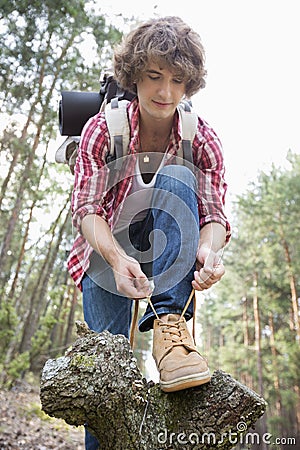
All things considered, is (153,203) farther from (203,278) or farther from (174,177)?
(203,278)

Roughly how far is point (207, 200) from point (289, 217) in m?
15.2

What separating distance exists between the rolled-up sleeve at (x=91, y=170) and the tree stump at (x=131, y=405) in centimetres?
55

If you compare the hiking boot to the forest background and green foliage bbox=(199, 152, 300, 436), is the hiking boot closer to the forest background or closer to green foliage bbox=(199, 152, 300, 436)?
the forest background

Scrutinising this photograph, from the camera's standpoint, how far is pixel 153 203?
1704 millimetres

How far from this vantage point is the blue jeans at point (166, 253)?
1.49 meters

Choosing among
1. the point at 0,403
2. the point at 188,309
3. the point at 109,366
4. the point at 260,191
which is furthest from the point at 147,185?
the point at 260,191

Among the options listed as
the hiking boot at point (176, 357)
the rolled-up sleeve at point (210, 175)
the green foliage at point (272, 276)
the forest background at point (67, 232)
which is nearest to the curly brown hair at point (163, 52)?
the rolled-up sleeve at point (210, 175)

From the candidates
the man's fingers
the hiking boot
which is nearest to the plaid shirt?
the man's fingers

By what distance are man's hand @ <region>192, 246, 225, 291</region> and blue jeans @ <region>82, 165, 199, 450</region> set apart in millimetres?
38

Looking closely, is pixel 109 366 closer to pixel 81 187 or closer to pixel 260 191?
pixel 81 187

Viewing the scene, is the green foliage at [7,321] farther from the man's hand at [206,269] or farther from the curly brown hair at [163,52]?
the man's hand at [206,269]

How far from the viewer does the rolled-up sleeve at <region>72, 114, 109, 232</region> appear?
1.67 metres

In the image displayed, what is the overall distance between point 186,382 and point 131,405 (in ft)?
0.56

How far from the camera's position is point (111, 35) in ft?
37.4
